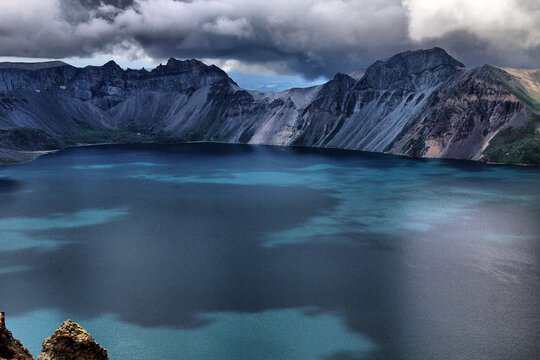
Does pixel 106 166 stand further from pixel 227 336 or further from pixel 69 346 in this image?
pixel 69 346

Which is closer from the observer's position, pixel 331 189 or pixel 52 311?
pixel 52 311

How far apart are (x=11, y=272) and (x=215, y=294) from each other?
24.0 m

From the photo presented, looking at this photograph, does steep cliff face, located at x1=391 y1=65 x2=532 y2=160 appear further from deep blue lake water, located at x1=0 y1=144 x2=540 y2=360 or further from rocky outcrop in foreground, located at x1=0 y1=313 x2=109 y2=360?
rocky outcrop in foreground, located at x1=0 y1=313 x2=109 y2=360

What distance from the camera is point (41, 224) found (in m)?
69.2

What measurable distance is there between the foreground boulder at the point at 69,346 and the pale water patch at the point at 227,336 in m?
13.3

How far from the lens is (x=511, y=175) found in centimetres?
11731

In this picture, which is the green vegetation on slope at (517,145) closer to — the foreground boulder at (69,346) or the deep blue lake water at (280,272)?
the deep blue lake water at (280,272)

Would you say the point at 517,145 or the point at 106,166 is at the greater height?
the point at 517,145

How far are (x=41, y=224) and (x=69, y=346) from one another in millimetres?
58824

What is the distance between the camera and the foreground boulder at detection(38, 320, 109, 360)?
57.6 ft

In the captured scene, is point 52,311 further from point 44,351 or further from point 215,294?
point 44,351

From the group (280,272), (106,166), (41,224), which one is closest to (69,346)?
(280,272)

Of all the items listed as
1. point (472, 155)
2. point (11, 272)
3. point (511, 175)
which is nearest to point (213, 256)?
point (11, 272)

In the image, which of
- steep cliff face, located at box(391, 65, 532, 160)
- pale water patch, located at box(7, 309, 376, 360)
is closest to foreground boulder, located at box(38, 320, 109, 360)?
pale water patch, located at box(7, 309, 376, 360)
